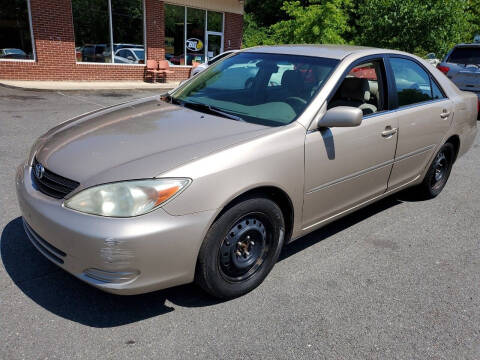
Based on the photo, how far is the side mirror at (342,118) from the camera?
3016mm

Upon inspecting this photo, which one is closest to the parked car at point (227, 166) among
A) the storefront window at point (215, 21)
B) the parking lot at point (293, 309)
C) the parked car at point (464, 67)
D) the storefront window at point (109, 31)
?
the parking lot at point (293, 309)

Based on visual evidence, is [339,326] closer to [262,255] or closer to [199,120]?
[262,255]

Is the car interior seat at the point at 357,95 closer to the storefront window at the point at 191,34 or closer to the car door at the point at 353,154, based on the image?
the car door at the point at 353,154

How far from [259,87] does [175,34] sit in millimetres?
13655

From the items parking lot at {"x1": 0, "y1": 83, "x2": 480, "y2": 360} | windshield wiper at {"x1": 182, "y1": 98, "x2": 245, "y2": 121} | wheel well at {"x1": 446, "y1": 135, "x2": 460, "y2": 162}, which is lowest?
parking lot at {"x1": 0, "y1": 83, "x2": 480, "y2": 360}

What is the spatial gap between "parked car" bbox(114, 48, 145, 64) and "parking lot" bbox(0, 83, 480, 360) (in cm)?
1177

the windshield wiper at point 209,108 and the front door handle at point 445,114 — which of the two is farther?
the front door handle at point 445,114

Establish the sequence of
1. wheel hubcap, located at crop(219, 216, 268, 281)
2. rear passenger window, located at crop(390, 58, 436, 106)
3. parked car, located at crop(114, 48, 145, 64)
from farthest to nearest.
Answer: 1. parked car, located at crop(114, 48, 145, 64)
2. rear passenger window, located at crop(390, 58, 436, 106)
3. wheel hubcap, located at crop(219, 216, 268, 281)

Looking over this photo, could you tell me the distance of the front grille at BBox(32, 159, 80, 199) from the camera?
2.53 metres

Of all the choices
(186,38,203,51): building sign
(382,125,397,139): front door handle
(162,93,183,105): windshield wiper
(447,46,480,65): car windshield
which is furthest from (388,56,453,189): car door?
(186,38,203,51): building sign

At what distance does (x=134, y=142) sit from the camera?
2838 millimetres

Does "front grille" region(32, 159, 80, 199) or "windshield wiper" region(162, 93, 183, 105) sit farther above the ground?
"windshield wiper" region(162, 93, 183, 105)

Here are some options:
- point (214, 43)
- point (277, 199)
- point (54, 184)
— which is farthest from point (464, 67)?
point (214, 43)

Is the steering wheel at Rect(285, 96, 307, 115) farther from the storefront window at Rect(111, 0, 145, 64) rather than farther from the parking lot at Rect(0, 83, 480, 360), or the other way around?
the storefront window at Rect(111, 0, 145, 64)
